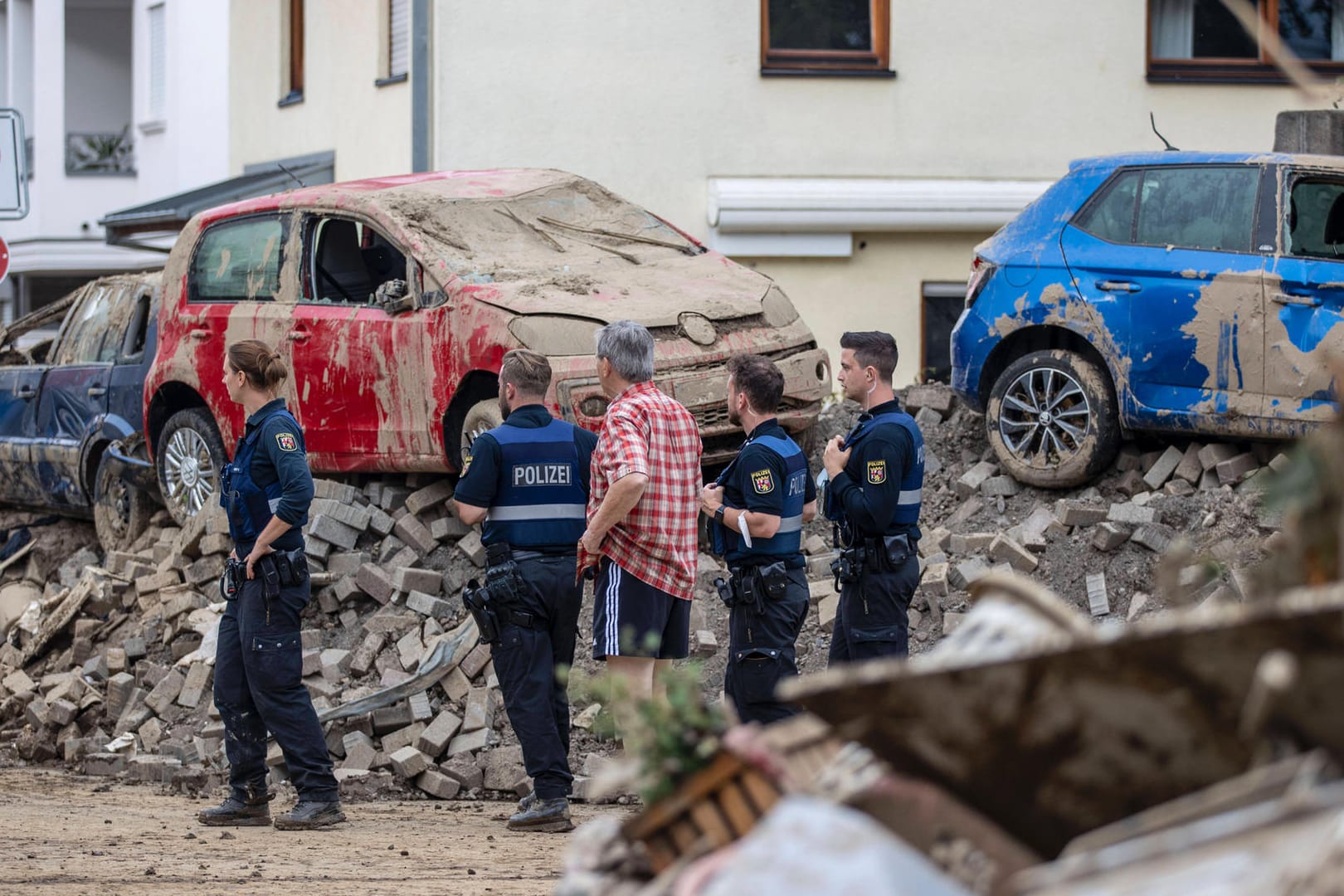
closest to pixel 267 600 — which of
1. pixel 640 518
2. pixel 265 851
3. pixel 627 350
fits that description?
pixel 265 851

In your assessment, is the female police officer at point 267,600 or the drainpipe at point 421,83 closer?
the female police officer at point 267,600

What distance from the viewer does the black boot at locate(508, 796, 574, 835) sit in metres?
7.29

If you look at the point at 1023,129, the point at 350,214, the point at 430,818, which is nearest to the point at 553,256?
the point at 350,214

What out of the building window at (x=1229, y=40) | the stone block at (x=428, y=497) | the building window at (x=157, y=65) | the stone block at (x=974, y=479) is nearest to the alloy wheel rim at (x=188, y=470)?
the stone block at (x=428, y=497)

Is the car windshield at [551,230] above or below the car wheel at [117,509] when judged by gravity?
above

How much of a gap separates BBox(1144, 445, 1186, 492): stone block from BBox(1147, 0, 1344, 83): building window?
25.3ft

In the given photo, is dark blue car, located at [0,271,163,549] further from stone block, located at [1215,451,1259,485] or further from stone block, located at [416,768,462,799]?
stone block, located at [1215,451,1259,485]

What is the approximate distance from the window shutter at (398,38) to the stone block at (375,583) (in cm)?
919

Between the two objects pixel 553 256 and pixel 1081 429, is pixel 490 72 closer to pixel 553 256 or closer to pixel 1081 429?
pixel 553 256

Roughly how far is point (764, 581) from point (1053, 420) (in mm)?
3641

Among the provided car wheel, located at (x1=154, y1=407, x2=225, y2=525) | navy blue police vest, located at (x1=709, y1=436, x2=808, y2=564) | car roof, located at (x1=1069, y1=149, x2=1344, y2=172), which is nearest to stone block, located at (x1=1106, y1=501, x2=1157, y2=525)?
car roof, located at (x1=1069, y1=149, x2=1344, y2=172)

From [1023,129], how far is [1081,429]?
7.11 meters

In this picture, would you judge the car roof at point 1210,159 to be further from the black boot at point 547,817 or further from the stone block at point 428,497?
the black boot at point 547,817

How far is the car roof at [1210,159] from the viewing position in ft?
30.9
